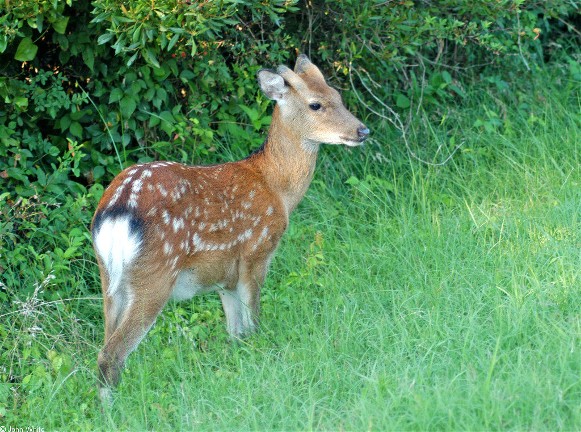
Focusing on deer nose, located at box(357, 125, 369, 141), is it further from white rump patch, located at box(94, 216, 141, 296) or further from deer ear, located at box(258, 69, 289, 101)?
white rump patch, located at box(94, 216, 141, 296)

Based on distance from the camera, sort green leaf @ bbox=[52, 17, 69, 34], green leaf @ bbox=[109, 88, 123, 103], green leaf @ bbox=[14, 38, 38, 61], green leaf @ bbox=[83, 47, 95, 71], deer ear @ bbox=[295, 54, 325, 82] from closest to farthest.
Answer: green leaf @ bbox=[52, 17, 69, 34] → green leaf @ bbox=[14, 38, 38, 61] → deer ear @ bbox=[295, 54, 325, 82] → green leaf @ bbox=[83, 47, 95, 71] → green leaf @ bbox=[109, 88, 123, 103]

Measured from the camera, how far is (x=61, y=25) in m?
5.69

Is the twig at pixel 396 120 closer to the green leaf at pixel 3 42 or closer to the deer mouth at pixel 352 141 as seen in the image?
the deer mouth at pixel 352 141

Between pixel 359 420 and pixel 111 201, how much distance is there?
1586 millimetres

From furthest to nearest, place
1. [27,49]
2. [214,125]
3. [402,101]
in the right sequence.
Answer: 1. [402,101]
2. [214,125]
3. [27,49]

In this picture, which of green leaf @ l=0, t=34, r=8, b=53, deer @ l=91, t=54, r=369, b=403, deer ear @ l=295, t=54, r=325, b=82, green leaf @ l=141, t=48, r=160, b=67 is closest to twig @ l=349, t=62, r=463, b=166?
deer ear @ l=295, t=54, r=325, b=82

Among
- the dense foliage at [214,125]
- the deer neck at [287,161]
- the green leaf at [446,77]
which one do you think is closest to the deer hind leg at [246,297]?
the dense foliage at [214,125]

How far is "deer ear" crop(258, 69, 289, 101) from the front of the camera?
569 centimetres

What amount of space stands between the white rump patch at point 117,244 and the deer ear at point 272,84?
142 centimetres

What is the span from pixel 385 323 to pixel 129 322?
1.20m

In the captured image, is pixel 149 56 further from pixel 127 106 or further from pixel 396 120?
pixel 396 120

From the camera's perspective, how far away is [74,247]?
215 inches

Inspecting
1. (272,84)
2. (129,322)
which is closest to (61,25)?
(272,84)

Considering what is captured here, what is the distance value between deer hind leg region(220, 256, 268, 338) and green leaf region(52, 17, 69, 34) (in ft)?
5.56
